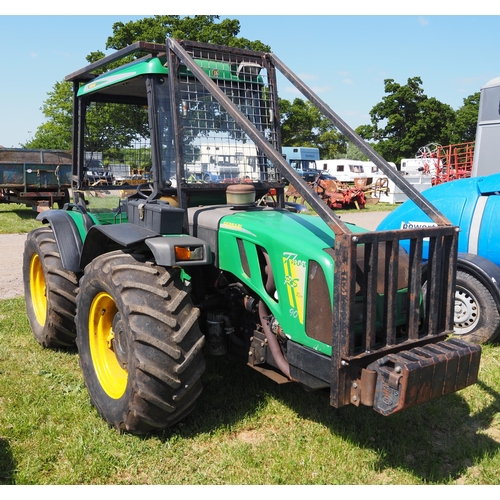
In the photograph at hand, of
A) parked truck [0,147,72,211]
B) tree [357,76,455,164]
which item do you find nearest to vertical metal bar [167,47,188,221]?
parked truck [0,147,72,211]

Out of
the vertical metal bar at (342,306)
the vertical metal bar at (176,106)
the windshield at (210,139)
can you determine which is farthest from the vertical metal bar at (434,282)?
the vertical metal bar at (176,106)

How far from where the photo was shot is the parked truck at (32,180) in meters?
14.5

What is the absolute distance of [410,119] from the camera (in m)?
49.8

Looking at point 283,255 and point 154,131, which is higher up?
point 154,131

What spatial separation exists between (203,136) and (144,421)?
6.66 ft

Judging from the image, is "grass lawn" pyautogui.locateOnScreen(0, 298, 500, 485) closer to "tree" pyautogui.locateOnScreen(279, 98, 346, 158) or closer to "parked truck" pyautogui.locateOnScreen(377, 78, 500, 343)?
"parked truck" pyautogui.locateOnScreen(377, 78, 500, 343)

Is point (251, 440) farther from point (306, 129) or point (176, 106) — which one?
point (306, 129)

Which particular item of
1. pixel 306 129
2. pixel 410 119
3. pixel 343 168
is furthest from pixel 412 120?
pixel 343 168

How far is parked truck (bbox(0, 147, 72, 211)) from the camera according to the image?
47.7 feet

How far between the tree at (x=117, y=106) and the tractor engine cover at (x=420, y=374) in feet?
9.78

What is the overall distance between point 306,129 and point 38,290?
47.9 metres

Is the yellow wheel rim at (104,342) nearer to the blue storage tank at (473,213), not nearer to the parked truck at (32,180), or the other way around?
the blue storage tank at (473,213)

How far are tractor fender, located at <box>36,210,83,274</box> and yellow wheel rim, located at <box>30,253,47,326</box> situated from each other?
2.98ft

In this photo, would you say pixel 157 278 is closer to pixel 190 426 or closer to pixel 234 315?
pixel 234 315
